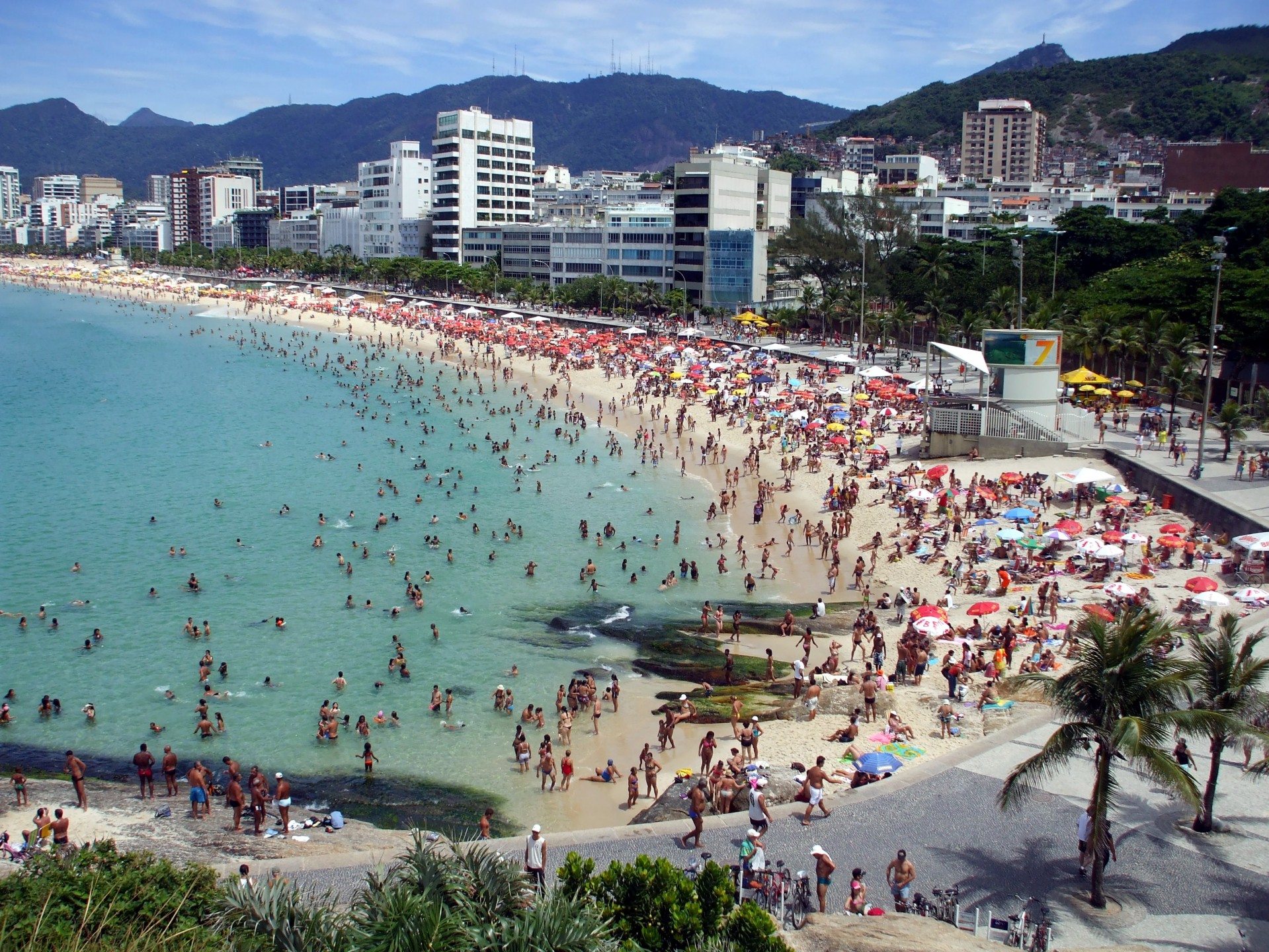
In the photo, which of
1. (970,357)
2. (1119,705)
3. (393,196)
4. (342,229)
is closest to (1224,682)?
(1119,705)

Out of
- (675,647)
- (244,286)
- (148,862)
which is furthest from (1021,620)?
(244,286)

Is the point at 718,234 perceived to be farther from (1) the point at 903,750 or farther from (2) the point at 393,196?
(1) the point at 903,750

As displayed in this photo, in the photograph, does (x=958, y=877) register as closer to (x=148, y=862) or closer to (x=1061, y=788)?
(x=1061, y=788)

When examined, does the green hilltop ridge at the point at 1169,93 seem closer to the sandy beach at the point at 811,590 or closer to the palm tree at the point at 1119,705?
the sandy beach at the point at 811,590

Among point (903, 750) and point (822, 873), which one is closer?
point (822, 873)

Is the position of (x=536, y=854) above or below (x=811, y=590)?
above

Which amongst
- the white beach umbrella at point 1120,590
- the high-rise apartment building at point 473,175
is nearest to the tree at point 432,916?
the white beach umbrella at point 1120,590

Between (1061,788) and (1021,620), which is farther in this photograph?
(1021,620)
